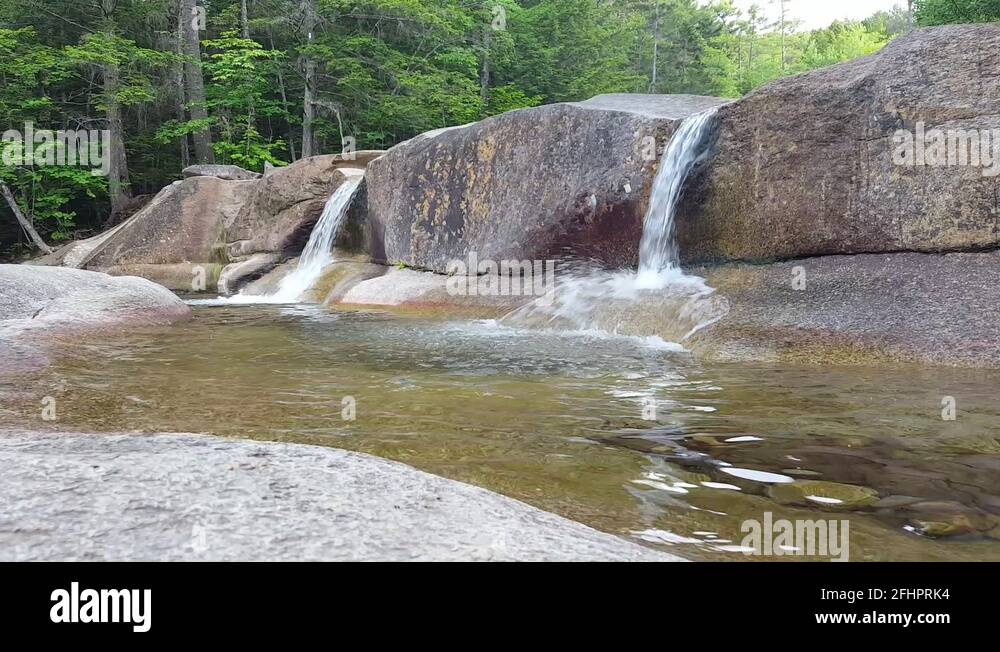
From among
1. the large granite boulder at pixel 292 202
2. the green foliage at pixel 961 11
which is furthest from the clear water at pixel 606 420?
the green foliage at pixel 961 11

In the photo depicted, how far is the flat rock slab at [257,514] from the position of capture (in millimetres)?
1875

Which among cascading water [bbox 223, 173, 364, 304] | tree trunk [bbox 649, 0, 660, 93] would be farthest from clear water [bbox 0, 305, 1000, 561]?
tree trunk [bbox 649, 0, 660, 93]

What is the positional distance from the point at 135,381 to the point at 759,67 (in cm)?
5382

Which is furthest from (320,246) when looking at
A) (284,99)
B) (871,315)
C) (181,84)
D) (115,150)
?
(181,84)

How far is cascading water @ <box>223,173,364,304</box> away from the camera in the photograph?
536 inches

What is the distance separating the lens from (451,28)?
22266 mm

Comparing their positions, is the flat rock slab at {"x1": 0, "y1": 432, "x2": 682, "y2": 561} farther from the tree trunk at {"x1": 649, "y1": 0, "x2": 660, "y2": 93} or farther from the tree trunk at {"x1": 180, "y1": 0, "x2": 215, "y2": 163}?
the tree trunk at {"x1": 649, "y1": 0, "x2": 660, "y2": 93}

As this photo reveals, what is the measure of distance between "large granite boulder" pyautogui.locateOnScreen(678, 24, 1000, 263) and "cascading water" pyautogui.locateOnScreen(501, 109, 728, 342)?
42 centimetres

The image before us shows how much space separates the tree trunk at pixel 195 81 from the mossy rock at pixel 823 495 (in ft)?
72.0

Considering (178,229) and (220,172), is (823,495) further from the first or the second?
(220,172)
